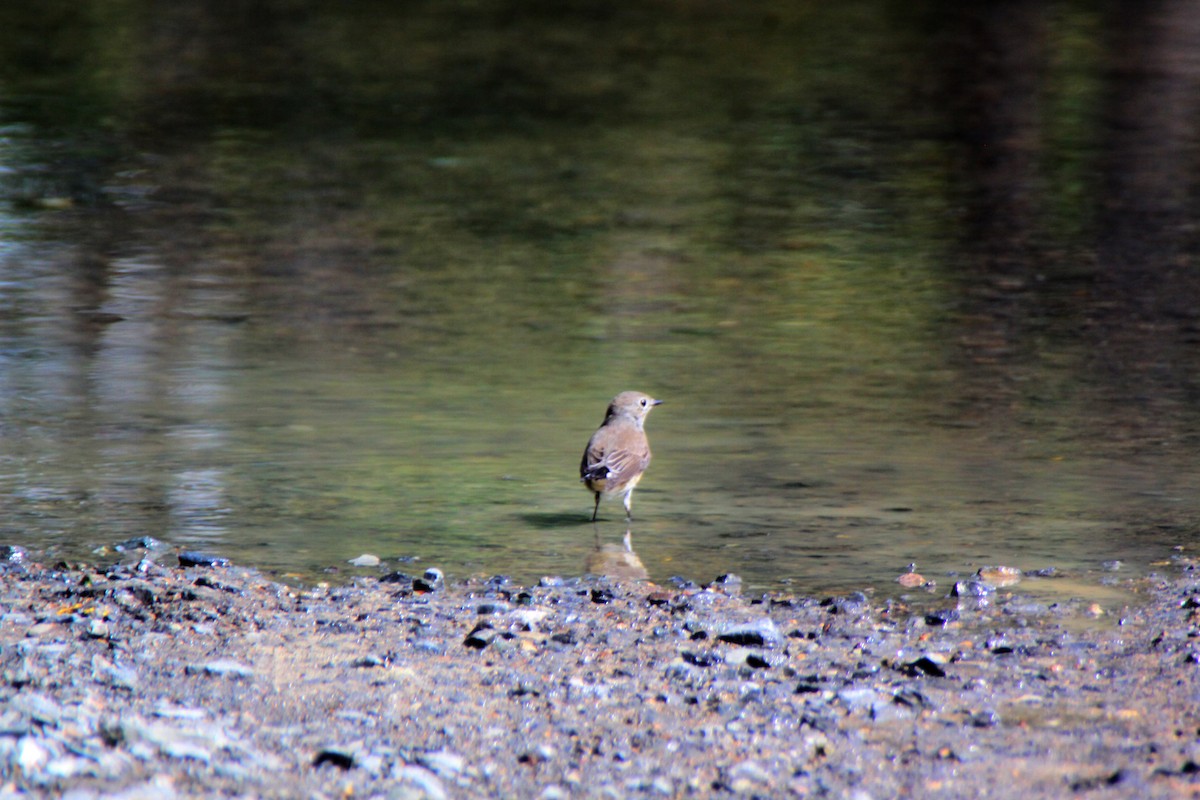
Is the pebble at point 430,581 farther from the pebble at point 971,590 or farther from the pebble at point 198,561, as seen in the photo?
the pebble at point 971,590

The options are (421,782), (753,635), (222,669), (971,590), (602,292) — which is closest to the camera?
(421,782)

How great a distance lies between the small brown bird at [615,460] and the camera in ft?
26.7

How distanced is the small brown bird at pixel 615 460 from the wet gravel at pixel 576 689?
1.06 m

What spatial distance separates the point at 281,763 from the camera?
479 centimetres

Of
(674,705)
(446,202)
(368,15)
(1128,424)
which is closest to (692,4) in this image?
(368,15)

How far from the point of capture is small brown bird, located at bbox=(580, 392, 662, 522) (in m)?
8.15

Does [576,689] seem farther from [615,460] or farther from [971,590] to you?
[615,460]

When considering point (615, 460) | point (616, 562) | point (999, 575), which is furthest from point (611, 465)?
point (999, 575)

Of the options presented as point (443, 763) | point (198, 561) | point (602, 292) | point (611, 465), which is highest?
point (443, 763)

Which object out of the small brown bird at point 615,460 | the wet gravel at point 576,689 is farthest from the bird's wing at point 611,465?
the wet gravel at point 576,689

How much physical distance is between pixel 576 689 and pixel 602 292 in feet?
27.3

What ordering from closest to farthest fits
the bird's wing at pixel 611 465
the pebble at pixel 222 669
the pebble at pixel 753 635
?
the pebble at pixel 222 669 → the pebble at pixel 753 635 → the bird's wing at pixel 611 465

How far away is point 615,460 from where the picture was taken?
8211 millimetres

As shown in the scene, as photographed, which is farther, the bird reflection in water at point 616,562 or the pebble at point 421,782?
the bird reflection in water at point 616,562
